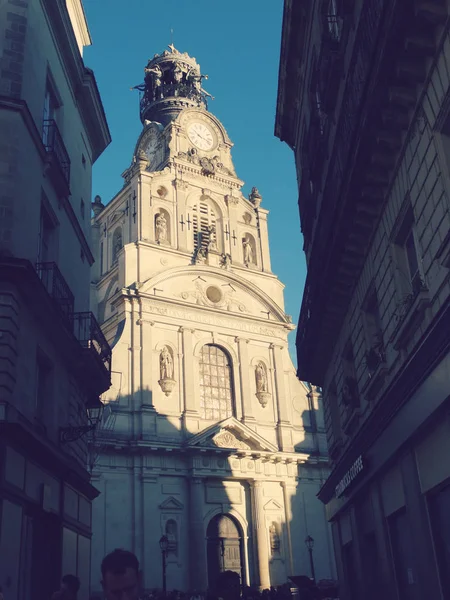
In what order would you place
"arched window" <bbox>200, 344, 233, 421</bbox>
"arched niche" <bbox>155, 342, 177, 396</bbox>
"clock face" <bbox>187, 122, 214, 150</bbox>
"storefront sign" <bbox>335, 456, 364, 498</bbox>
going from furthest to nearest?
1. "clock face" <bbox>187, 122, 214, 150</bbox>
2. "arched window" <bbox>200, 344, 233, 421</bbox>
3. "arched niche" <bbox>155, 342, 177, 396</bbox>
4. "storefront sign" <bbox>335, 456, 364, 498</bbox>

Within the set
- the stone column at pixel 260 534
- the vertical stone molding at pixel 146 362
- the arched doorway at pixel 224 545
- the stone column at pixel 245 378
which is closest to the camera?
the arched doorway at pixel 224 545

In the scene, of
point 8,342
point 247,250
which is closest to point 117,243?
point 247,250

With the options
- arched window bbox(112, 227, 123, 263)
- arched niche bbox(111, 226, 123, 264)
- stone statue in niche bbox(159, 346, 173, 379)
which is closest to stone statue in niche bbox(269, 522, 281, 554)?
stone statue in niche bbox(159, 346, 173, 379)

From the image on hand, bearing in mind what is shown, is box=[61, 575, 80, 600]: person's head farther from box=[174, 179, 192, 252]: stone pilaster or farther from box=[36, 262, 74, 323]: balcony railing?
box=[174, 179, 192, 252]: stone pilaster

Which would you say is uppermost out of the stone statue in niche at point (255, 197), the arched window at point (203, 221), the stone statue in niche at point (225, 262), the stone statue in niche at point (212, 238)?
the stone statue in niche at point (255, 197)

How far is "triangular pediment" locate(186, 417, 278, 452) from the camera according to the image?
35.7 m

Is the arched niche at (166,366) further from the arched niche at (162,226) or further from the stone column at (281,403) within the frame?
the arched niche at (162,226)

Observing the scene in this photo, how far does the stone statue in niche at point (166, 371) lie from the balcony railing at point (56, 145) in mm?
19107

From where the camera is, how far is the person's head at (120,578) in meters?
4.25

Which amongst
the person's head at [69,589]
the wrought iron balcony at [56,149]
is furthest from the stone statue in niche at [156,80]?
the person's head at [69,589]

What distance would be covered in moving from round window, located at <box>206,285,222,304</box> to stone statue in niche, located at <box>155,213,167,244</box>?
3966 mm

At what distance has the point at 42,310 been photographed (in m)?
15.0

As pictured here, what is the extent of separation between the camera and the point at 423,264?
10875 mm

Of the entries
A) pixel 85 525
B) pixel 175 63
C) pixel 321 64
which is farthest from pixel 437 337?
pixel 175 63
